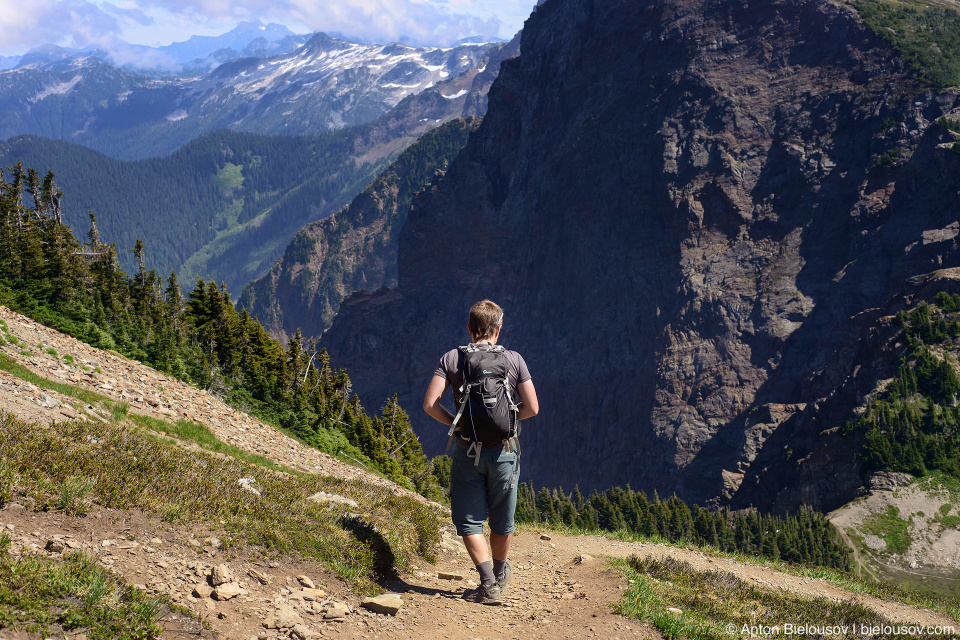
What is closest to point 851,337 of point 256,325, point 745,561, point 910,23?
point 910,23

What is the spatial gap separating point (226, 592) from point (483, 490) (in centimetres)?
360

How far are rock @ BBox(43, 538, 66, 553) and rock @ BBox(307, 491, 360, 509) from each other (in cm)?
548

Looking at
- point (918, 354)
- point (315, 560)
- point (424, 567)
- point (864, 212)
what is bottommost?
point (918, 354)

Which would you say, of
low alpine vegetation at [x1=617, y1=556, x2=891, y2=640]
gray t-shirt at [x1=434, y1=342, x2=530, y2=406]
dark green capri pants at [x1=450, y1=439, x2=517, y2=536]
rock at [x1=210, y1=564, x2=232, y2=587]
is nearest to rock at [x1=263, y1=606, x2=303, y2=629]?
rock at [x1=210, y1=564, x2=232, y2=587]

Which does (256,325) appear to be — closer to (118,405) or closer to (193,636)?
(118,405)

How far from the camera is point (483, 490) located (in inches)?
376

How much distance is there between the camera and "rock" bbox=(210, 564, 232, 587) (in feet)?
25.8

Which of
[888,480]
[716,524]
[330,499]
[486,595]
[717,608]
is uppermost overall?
[486,595]

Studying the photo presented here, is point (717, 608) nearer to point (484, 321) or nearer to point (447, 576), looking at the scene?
point (447, 576)

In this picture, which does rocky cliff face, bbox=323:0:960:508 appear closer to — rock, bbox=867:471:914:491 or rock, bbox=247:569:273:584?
rock, bbox=867:471:914:491

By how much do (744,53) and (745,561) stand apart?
7349 inches

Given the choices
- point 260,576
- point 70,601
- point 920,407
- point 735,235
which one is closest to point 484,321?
point 260,576

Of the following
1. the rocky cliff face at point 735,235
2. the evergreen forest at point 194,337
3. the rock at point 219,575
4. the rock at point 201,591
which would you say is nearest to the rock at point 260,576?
the rock at point 219,575

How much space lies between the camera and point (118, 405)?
1777 centimetres
